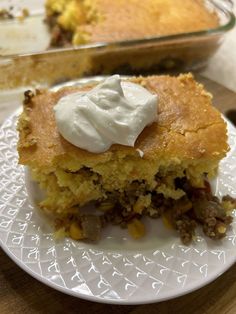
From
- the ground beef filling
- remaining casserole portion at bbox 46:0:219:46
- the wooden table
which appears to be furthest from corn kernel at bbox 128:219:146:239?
remaining casserole portion at bbox 46:0:219:46

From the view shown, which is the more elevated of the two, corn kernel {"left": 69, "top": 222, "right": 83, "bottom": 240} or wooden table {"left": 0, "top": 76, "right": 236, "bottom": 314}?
corn kernel {"left": 69, "top": 222, "right": 83, "bottom": 240}

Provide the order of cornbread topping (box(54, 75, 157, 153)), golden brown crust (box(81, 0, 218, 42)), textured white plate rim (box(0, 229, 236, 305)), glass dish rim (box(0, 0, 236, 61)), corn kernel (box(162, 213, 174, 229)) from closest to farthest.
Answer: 1. textured white plate rim (box(0, 229, 236, 305))
2. cornbread topping (box(54, 75, 157, 153))
3. corn kernel (box(162, 213, 174, 229))
4. glass dish rim (box(0, 0, 236, 61))
5. golden brown crust (box(81, 0, 218, 42))

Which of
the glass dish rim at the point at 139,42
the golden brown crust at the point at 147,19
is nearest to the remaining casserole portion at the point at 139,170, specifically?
the glass dish rim at the point at 139,42

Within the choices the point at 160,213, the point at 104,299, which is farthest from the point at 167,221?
the point at 104,299

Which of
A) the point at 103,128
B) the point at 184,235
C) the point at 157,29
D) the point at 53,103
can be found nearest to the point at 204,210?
the point at 184,235

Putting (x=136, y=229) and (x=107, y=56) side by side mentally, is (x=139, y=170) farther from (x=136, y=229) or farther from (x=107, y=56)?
(x=107, y=56)

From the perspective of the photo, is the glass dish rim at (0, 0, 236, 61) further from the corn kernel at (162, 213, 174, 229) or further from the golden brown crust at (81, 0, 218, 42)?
the corn kernel at (162, 213, 174, 229)

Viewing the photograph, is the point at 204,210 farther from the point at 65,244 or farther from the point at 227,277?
the point at 65,244
